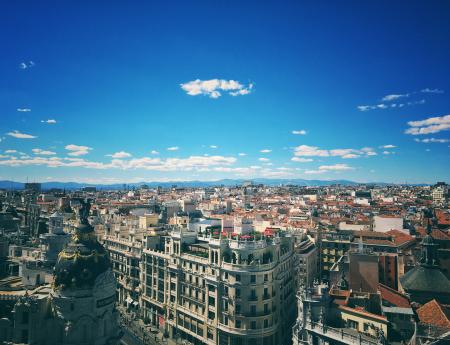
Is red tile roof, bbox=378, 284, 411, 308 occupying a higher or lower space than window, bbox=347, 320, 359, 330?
higher

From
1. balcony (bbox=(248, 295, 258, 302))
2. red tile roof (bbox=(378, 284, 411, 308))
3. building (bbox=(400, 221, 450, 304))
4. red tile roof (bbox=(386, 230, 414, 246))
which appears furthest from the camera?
red tile roof (bbox=(386, 230, 414, 246))

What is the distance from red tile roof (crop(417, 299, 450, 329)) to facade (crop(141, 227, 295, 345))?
26.6 metres

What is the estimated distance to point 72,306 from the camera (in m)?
61.0

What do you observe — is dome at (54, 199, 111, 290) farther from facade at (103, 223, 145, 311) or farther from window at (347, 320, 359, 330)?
window at (347, 320, 359, 330)

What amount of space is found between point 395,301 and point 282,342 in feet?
89.4

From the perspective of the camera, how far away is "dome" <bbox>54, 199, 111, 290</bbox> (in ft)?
203

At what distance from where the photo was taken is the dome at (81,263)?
61.9m

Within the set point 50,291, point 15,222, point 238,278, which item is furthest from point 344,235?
point 15,222

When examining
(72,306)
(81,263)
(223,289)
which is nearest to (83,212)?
(81,263)

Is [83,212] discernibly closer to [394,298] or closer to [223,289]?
[223,289]

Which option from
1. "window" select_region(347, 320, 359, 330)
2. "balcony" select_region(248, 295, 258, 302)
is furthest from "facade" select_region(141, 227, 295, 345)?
"window" select_region(347, 320, 359, 330)

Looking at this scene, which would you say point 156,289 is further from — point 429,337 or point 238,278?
point 429,337

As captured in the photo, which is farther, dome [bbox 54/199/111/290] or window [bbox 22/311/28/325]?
dome [bbox 54/199/111/290]

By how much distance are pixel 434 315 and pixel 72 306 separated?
57.9 metres
